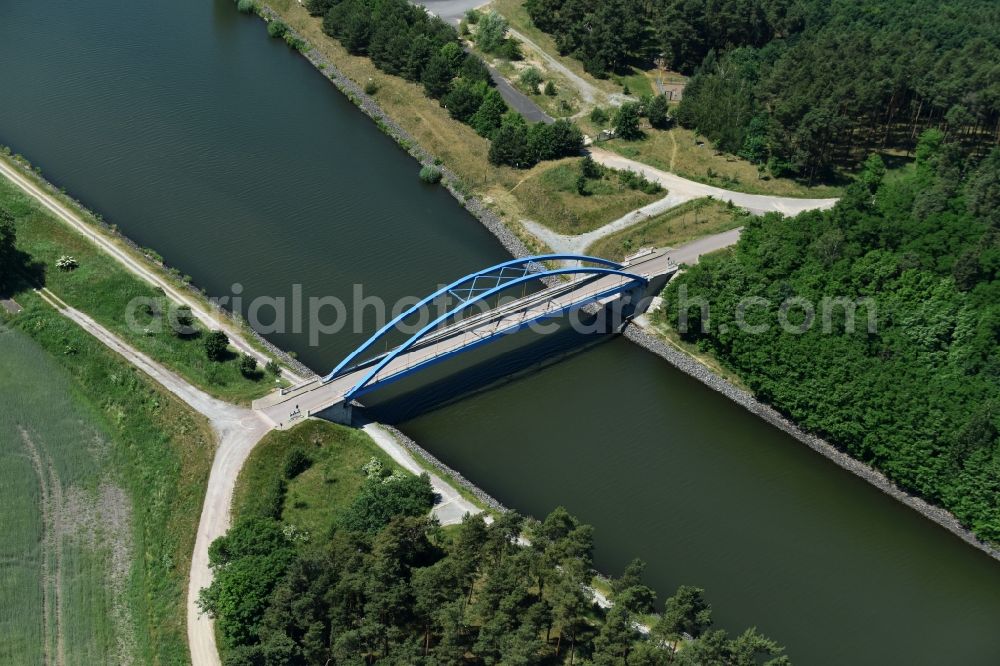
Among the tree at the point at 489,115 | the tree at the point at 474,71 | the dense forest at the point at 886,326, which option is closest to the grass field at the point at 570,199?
the tree at the point at 489,115

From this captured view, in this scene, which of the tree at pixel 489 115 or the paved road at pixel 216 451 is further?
the tree at pixel 489 115

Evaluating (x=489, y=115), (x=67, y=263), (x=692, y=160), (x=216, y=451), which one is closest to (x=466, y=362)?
(x=216, y=451)

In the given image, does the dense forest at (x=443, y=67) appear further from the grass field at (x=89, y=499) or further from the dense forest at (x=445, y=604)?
the dense forest at (x=445, y=604)

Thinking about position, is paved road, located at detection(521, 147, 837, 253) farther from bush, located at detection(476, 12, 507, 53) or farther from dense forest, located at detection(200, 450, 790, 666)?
dense forest, located at detection(200, 450, 790, 666)

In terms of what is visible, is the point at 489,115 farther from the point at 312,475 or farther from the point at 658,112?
the point at 312,475

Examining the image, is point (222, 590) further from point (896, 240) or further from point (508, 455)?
point (896, 240)

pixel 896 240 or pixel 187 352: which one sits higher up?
pixel 896 240

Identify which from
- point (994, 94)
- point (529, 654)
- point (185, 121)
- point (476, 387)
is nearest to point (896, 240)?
point (994, 94)
